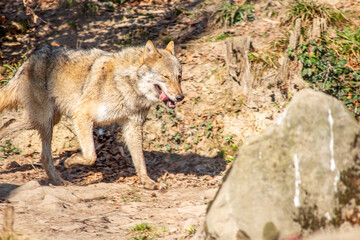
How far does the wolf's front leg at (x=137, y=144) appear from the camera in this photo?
22.4ft

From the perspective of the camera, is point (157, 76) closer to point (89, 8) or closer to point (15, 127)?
point (15, 127)

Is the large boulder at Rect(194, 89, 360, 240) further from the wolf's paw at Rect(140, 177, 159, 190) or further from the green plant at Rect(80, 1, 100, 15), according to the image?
the green plant at Rect(80, 1, 100, 15)

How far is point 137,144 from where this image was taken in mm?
6969

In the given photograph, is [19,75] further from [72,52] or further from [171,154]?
[171,154]

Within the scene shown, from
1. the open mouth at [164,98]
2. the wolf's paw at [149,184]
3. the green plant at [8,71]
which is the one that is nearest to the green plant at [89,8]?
the green plant at [8,71]

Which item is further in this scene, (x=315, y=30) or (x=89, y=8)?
(x=89, y=8)

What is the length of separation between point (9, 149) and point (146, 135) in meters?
2.94

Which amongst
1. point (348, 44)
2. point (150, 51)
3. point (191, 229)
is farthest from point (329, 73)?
point (191, 229)

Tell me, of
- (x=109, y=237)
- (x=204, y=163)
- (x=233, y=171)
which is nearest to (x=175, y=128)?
(x=204, y=163)

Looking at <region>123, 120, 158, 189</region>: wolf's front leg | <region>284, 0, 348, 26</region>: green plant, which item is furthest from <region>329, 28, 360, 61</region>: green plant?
Answer: <region>123, 120, 158, 189</region>: wolf's front leg

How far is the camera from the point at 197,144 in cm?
821

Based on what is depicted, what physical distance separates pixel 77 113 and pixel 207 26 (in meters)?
5.17

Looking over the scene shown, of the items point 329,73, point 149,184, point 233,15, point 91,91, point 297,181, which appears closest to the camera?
point 297,181

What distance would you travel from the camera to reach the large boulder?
294 cm
